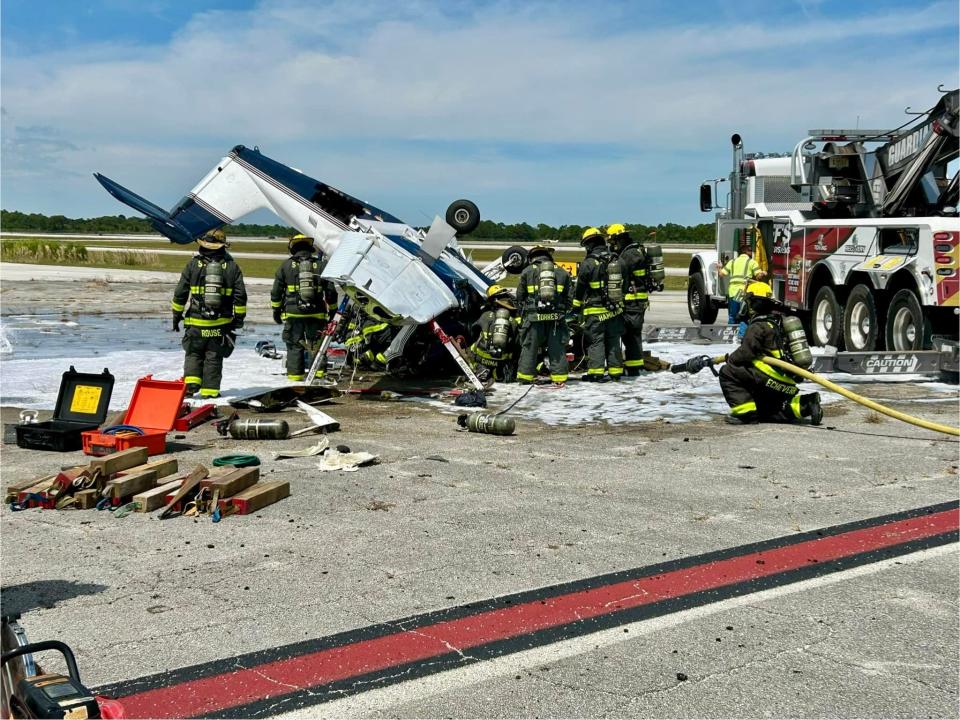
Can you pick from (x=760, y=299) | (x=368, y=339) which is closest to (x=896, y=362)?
(x=760, y=299)

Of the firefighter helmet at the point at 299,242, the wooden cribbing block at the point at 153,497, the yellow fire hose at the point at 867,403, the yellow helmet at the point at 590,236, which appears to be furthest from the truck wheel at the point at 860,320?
the wooden cribbing block at the point at 153,497

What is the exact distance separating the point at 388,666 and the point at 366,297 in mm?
8246

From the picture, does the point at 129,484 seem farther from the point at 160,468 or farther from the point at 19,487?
the point at 19,487

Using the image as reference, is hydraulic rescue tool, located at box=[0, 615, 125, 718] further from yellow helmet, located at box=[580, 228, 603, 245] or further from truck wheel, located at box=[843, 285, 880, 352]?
truck wheel, located at box=[843, 285, 880, 352]

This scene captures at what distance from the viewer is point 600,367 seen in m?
13.5


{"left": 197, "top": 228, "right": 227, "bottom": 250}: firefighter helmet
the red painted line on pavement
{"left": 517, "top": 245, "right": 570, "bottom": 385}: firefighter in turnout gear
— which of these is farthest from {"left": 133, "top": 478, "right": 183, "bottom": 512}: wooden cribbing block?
{"left": 517, "top": 245, "right": 570, "bottom": 385}: firefighter in turnout gear

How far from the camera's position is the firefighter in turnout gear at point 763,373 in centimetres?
990

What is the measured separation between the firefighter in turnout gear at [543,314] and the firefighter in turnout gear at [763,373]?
10.9ft

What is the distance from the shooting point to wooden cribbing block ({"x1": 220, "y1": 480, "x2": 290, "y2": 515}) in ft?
21.7

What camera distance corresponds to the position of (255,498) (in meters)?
6.68

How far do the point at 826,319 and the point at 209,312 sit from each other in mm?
9942

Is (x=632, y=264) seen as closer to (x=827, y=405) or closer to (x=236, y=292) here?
(x=827, y=405)

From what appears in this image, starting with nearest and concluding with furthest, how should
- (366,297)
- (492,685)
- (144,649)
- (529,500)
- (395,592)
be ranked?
(492,685) → (144,649) → (395,592) → (529,500) → (366,297)

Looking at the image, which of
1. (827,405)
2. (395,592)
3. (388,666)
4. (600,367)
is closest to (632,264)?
(600,367)
